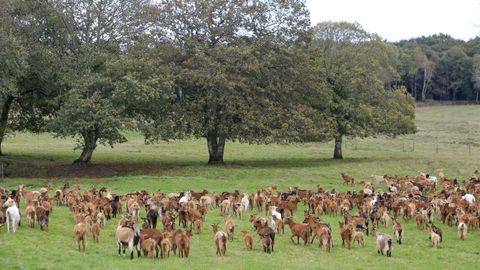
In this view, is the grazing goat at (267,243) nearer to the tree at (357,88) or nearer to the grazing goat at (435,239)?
the grazing goat at (435,239)

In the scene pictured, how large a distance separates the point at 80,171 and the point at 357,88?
82.9 ft

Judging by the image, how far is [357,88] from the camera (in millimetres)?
51625

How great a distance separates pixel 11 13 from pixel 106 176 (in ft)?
45.3

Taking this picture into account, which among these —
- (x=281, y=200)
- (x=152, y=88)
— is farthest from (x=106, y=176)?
(x=281, y=200)

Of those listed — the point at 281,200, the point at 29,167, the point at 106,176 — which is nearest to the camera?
the point at 281,200

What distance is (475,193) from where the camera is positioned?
3231 centimetres

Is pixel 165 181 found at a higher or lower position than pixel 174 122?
lower

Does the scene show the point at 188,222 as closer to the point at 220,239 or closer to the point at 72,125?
the point at 220,239

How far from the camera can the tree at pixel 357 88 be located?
50.2m

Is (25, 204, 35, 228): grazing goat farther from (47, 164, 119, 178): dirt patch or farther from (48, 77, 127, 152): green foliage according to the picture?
(47, 164, 119, 178): dirt patch

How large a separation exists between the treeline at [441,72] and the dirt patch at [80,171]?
99074 mm

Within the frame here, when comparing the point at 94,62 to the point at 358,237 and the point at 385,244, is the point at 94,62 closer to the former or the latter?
the point at 358,237

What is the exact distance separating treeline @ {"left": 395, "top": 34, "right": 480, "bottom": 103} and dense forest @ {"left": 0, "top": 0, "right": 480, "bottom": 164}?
87.8 metres

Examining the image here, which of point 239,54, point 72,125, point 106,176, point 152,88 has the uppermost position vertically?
point 239,54
